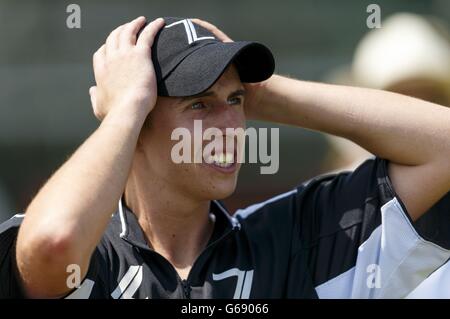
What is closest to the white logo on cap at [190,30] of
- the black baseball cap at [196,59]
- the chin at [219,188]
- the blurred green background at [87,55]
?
the black baseball cap at [196,59]

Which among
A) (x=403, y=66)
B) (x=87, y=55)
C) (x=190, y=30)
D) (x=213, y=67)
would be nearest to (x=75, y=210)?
(x=213, y=67)

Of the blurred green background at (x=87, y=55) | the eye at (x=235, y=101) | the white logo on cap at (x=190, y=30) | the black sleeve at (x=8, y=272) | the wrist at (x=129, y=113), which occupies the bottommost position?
the blurred green background at (x=87, y=55)

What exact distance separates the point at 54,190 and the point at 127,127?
0.25m

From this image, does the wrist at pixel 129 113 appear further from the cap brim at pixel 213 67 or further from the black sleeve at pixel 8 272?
the black sleeve at pixel 8 272

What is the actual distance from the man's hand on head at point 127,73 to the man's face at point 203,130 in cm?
9

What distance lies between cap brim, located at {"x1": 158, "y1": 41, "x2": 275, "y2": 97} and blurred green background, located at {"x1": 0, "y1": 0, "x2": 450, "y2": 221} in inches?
181

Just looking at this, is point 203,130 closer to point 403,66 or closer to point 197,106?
point 197,106

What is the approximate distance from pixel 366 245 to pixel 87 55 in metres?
5.53

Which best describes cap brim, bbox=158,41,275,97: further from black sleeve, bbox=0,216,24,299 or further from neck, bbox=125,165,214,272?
black sleeve, bbox=0,216,24,299

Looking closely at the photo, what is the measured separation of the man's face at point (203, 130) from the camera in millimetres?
2371

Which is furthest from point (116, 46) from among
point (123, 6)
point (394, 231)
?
point (123, 6)

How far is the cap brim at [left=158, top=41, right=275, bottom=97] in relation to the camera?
2346 millimetres

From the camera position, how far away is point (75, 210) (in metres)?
2.08
